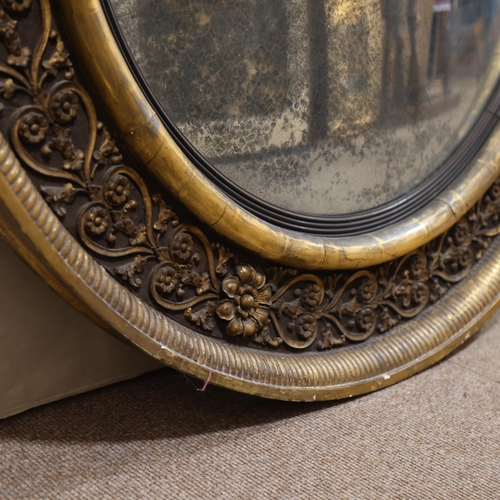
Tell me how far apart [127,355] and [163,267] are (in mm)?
222

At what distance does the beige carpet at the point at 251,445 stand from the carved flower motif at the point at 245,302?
0.39 feet

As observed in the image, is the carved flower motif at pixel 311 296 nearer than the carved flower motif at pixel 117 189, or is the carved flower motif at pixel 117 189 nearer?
the carved flower motif at pixel 117 189

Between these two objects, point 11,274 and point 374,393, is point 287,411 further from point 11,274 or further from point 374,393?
point 11,274

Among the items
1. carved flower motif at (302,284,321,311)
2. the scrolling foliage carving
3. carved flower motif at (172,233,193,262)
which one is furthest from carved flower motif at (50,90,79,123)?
carved flower motif at (302,284,321,311)

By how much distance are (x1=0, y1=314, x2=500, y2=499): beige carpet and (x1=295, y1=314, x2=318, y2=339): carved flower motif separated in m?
0.09

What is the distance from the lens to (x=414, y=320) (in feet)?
3.03

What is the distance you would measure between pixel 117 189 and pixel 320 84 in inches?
12.4

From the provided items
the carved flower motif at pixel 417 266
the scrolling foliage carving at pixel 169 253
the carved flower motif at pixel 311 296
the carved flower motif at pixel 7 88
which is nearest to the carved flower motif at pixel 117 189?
the scrolling foliage carving at pixel 169 253

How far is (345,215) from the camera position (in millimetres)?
862

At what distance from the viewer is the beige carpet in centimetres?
68

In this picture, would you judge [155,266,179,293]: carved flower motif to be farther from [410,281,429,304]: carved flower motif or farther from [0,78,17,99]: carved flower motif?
[410,281,429,304]: carved flower motif

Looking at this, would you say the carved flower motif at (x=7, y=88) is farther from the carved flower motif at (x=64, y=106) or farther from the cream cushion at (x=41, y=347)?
the cream cushion at (x=41, y=347)

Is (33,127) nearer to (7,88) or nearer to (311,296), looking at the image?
(7,88)

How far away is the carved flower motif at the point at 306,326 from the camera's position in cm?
82
